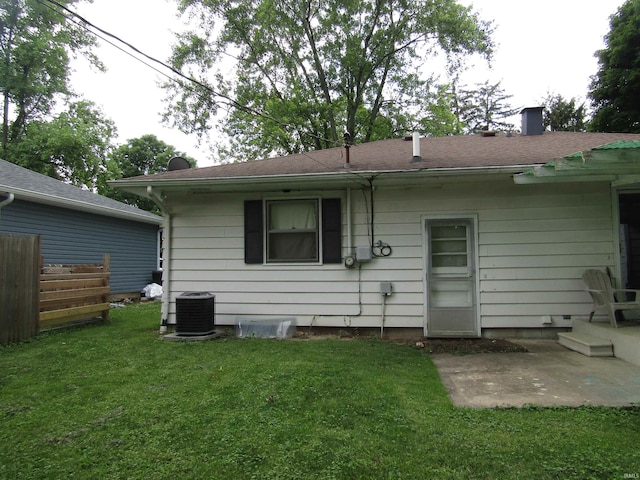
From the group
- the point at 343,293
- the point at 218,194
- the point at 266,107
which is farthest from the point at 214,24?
the point at 343,293

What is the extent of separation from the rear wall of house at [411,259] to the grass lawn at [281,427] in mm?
1658

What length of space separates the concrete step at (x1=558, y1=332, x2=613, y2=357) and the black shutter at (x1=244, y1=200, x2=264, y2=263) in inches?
177

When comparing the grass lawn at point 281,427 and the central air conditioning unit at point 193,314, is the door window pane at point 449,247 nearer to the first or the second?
the grass lawn at point 281,427

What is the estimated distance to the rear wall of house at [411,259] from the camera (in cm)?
556

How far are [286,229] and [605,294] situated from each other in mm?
4471

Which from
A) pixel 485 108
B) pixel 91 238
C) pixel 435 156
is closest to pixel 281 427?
pixel 435 156

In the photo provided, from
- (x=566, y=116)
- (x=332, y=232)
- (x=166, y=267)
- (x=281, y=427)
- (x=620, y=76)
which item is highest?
(x=566, y=116)

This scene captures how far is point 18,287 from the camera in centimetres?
583

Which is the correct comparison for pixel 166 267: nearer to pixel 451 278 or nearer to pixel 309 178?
pixel 309 178

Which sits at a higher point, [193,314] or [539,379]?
[193,314]

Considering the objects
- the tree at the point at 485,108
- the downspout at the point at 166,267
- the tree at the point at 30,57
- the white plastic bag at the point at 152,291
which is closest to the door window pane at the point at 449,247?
the downspout at the point at 166,267

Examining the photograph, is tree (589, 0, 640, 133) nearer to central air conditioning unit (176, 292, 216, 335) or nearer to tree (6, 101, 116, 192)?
central air conditioning unit (176, 292, 216, 335)

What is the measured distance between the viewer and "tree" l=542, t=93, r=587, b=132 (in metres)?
24.3

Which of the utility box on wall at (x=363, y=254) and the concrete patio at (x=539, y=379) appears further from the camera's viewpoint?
the utility box on wall at (x=363, y=254)
